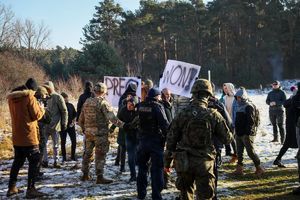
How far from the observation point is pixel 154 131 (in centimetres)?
622

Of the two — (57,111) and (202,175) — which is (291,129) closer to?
(202,175)

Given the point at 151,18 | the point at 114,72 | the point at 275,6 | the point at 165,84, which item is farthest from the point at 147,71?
the point at 165,84

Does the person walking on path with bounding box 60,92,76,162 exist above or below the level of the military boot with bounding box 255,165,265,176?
above

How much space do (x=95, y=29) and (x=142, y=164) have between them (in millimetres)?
46941

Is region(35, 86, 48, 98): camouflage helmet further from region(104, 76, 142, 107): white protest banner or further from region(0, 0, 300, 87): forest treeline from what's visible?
region(0, 0, 300, 87): forest treeline

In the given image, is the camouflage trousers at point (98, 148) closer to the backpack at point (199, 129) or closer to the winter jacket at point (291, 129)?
the backpack at point (199, 129)

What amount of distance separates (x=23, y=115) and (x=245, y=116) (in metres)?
4.30

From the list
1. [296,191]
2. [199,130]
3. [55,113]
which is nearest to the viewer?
[199,130]

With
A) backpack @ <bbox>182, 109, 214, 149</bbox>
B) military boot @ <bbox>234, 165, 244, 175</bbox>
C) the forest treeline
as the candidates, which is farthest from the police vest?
the forest treeline

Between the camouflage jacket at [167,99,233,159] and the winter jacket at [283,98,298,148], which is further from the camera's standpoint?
the winter jacket at [283,98,298,148]

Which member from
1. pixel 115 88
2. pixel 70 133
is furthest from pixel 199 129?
pixel 70 133

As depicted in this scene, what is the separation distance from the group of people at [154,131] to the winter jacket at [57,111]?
14 mm

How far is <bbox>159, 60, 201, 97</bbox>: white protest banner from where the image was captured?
28.6ft

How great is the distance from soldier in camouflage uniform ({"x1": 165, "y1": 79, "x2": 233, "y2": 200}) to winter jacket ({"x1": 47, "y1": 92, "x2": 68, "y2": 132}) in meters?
4.67
